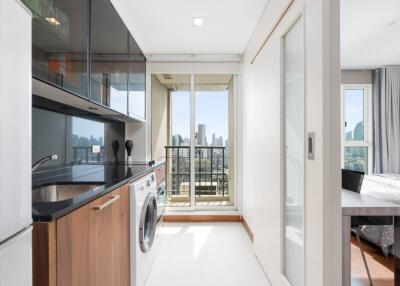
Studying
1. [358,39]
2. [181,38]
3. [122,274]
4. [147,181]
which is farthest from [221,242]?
[358,39]

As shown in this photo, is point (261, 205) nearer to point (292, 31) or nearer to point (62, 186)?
point (292, 31)

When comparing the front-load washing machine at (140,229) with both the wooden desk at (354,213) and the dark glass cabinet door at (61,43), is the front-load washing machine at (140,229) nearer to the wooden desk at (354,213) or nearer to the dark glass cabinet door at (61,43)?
the dark glass cabinet door at (61,43)

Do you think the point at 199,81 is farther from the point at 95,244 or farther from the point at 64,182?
the point at 95,244

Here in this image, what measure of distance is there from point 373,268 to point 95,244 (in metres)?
2.56

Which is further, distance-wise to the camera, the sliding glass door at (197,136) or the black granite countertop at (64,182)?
the sliding glass door at (197,136)

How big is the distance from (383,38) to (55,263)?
4243mm

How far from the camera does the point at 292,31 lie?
69.4 inches

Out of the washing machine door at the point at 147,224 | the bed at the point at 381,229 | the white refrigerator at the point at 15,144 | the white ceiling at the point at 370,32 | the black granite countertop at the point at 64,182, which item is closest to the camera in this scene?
the white refrigerator at the point at 15,144

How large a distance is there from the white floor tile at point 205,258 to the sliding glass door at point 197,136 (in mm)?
679

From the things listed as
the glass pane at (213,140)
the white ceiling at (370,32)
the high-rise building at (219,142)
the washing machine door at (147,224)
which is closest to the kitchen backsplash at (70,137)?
the washing machine door at (147,224)

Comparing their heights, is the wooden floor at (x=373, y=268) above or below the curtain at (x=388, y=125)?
below

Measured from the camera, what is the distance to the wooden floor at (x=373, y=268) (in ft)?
6.81

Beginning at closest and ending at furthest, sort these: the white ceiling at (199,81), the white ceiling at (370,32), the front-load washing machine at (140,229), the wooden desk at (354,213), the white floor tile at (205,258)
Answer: the wooden desk at (354,213)
the front-load washing machine at (140,229)
the white floor tile at (205,258)
the white ceiling at (370,32)
the white ceiling at (199,81)

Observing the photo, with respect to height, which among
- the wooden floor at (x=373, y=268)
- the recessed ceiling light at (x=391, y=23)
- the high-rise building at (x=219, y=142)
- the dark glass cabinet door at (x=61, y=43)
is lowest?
the wooden floor at (x=373, y=268)
